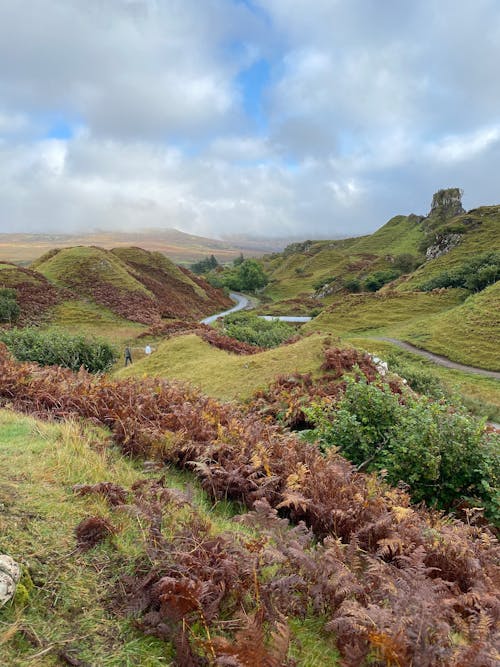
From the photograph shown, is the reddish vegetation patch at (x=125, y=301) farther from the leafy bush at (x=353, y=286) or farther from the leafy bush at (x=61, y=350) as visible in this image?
the leafy bush at (x=353, y=286)

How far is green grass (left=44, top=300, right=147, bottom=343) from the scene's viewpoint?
38.0m

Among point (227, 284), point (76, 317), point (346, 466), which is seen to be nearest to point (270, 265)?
point (227, 284)

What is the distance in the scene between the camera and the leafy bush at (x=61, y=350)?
19.7 meters

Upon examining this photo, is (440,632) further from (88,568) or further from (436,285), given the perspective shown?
(436,285)

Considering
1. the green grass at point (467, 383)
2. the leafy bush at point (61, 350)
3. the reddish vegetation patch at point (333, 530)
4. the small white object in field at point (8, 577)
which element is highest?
the small white object in field at point (8, 577)

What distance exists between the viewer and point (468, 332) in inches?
1427

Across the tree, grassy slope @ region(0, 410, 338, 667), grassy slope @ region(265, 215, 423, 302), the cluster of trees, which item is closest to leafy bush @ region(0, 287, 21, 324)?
grassy slope @ region(0, 410, 338, 667)

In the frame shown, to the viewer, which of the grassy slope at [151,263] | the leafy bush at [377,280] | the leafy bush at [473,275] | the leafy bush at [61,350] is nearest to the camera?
the leafy bush at [61,350]

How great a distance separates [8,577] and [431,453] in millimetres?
6032

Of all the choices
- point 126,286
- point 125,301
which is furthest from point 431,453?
point 126,286

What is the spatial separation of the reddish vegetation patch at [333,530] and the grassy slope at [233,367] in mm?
3039

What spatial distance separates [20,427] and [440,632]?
542 centimetres

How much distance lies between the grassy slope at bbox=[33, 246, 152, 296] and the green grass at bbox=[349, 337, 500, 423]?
3384 cm

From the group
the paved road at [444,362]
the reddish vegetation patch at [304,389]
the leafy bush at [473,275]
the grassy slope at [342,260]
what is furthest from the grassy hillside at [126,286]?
the grassy slope at [342,260]
